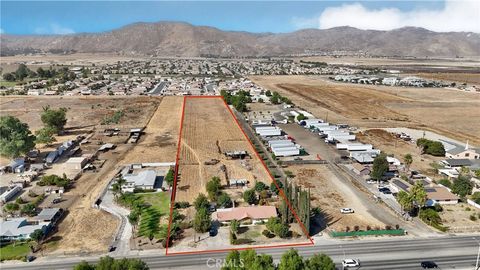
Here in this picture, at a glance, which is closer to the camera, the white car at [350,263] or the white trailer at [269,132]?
the white car at [350,263]

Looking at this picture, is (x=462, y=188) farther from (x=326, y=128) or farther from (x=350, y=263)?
(x=326, y=128)

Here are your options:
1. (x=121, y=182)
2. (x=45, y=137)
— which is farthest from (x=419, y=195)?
(x=45, y=137)

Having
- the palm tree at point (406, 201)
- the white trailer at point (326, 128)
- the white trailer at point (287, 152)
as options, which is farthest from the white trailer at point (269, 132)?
the palm tree at point (406, 201)

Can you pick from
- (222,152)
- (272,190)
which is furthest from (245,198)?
(222,152)

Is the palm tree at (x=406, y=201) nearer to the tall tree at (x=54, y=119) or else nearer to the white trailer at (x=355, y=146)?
the white trailer at (x=355, y=146)

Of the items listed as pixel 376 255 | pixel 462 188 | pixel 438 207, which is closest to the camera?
pixel 376 255

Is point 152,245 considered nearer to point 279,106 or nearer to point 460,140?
point 460,140
